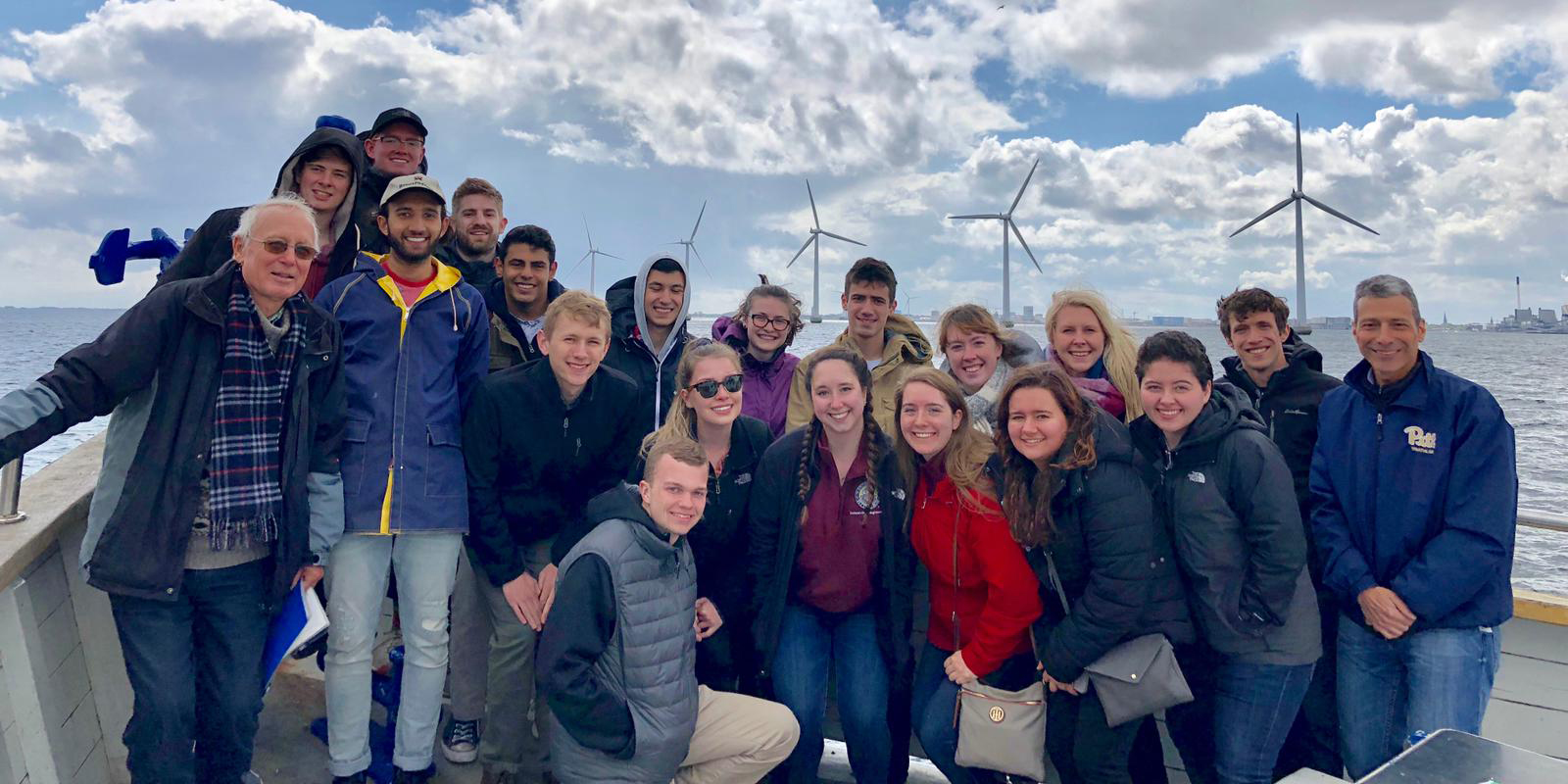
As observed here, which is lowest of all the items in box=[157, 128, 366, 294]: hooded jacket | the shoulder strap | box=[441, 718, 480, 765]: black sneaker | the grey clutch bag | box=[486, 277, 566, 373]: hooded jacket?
box=[441, 718, 480, 765]: black sneaker

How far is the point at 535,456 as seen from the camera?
4234 mm

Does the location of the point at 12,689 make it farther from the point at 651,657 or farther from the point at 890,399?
the point at 890,399

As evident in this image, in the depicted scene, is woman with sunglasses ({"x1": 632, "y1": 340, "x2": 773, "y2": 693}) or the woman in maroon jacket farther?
woman with sunglasses ({"x1": 632, "y1": 340, "x2": 773, "y2": 693})

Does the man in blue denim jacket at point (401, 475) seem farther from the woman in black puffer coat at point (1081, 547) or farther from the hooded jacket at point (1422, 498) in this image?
the hooded jacket at point (1422, 498)

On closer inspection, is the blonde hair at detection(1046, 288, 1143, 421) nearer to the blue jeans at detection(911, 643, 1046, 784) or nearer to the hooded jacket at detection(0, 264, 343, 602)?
the blue jeans at detection(911, 643, 1046, 784)

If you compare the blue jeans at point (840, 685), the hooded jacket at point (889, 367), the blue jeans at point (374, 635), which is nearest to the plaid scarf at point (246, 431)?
the blue jeans at point (374, 635)

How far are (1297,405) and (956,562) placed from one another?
2.11 metres

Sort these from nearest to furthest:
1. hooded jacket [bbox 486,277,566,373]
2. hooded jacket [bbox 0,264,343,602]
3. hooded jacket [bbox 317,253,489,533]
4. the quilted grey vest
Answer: hooded jacket [bbox 0,264,343,602], the quilted grey vest, hooded jacket [bbox 317,253,489,533], hooded jacket [bbox 486,277,566,373]

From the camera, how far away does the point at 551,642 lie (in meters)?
3.47

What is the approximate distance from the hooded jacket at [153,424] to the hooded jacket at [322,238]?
0.50 metres

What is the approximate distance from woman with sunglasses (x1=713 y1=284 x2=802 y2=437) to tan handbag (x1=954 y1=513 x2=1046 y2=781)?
2088 millimetres

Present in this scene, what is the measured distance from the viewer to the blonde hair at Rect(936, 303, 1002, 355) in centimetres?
510

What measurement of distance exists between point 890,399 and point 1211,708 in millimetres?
2361

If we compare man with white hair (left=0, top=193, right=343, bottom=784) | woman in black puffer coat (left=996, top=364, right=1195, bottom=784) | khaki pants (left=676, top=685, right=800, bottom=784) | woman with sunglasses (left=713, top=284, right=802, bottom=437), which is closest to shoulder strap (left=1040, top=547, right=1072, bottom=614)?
woman in black puffer coat (left=996, top=364, right=1195, bottom=784)
